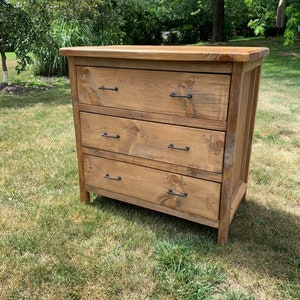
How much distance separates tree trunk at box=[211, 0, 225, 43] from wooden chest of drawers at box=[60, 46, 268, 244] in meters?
14.2

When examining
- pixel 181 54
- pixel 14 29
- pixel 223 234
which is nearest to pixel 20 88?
pixel 14 29

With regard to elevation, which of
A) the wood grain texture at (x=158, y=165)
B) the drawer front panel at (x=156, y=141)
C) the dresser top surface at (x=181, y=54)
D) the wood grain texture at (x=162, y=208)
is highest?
the dresser top surface at (x=181, y=54)

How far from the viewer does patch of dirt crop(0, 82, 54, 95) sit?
20.0 feet

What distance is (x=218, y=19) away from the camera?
15289 mm

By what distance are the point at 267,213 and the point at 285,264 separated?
0.54m

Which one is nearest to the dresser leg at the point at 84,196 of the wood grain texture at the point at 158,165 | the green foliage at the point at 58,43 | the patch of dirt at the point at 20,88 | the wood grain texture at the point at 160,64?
the wood grain texture at the point at 158,165

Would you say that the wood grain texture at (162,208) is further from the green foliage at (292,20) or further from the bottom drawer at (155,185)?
the green foliage at (292,20)

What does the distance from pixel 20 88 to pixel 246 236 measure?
5519 mm

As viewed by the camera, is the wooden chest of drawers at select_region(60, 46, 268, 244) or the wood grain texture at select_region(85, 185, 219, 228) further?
the wood grain texture at select_region(85, 185, 219, 228)

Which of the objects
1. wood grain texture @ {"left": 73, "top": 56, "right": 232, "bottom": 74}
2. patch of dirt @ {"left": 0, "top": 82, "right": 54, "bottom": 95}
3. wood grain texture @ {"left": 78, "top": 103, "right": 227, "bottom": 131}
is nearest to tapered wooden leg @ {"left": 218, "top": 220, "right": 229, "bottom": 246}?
wood grain texture @ {"left": 78, "top": 103, "right": 227, "bottom": 131}

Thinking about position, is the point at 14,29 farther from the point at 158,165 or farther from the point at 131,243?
the point at 131,243

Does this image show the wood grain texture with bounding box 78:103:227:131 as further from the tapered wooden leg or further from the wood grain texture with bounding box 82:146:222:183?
the tapered wooden leg

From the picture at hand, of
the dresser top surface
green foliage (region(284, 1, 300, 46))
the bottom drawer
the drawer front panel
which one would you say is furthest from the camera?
green foliage (region(284, 1, 300, 46))

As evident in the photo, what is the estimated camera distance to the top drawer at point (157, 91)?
1716 mm
